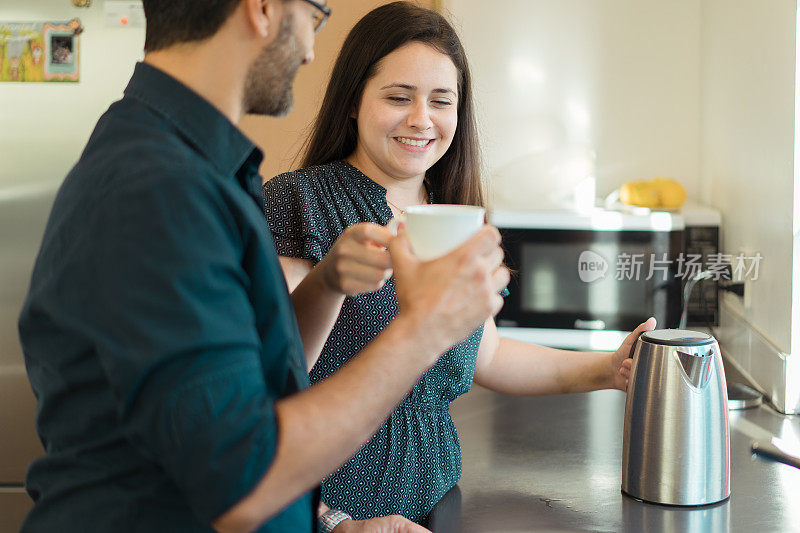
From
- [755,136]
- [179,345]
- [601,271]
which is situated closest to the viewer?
[179,345]

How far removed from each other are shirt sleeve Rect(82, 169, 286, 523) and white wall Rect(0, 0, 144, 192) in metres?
2.00

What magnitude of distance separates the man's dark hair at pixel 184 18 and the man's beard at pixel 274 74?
0.05m

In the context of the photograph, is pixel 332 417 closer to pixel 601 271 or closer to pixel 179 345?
pixel 179 345

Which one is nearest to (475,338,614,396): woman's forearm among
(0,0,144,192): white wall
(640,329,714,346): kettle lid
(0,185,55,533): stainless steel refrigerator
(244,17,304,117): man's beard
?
(640,329,714,346): kettle lid

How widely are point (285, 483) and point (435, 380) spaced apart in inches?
27.1

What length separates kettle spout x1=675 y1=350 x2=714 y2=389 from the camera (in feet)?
3.82

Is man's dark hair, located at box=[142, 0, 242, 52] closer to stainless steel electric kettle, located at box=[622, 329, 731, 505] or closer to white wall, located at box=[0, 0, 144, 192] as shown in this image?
stainless steel electric kettle, located at box=[622, 329, 731, 505]

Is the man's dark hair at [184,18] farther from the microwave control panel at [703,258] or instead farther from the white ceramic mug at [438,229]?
the microwave control panel at [703,258]

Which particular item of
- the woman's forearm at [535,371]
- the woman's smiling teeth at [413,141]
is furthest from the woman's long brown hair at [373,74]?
the woman's forearm at [535,371]

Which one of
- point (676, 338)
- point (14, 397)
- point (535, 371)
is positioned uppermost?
point (676, 338)

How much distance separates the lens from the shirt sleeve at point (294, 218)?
4.27 ft

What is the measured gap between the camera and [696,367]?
1.16 m

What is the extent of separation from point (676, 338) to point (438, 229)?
1.88 ft

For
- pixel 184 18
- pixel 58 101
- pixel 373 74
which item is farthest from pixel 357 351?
pixel 58 101
